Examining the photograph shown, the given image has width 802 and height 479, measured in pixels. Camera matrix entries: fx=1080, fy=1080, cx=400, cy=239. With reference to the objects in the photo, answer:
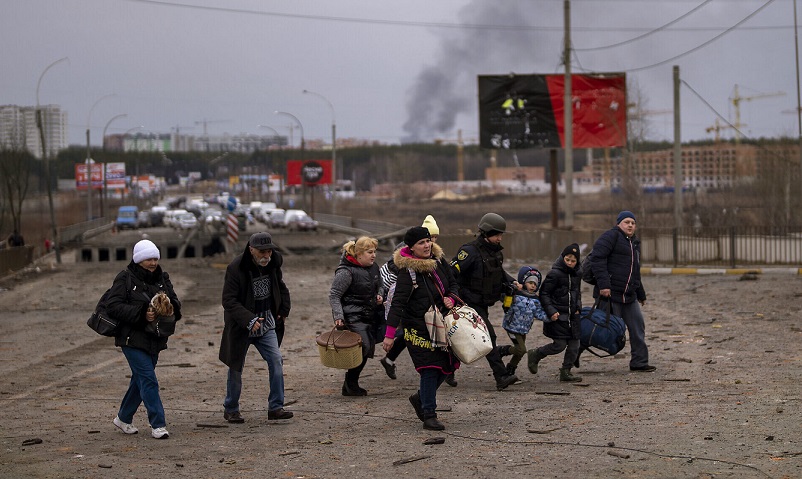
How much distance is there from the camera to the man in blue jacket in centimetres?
1188

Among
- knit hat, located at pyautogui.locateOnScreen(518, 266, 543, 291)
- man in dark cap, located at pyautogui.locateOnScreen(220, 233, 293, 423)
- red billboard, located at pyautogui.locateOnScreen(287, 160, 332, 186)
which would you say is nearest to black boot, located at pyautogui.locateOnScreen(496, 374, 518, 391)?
knit hat, located at pyautogui.locateOnScreen(518, 266, 543, 291)

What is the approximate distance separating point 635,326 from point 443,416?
3.38 metres

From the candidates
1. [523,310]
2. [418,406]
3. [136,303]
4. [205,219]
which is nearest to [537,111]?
[523,310]

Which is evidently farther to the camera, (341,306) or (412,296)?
(341,306)

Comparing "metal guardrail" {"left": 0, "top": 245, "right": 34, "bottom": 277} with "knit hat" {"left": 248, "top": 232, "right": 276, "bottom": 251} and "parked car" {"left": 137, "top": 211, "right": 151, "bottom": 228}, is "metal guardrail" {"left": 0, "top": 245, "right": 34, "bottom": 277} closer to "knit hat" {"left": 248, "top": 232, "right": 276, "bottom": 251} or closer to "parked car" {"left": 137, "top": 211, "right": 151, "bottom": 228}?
"knit hat" {"left": 248, "top": 232, "right": 276, "bottom": 251}

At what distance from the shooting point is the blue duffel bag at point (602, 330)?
38.5ft

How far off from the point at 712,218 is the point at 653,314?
35103 millimetres

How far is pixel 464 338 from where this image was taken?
8.82 meters

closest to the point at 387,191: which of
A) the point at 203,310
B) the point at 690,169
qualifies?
the point at 690,169

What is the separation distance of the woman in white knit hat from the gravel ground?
0.40m

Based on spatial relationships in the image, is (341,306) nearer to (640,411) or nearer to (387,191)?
(640,411)

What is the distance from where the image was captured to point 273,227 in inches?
3108

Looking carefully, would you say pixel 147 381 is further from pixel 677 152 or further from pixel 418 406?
pixel 677 152

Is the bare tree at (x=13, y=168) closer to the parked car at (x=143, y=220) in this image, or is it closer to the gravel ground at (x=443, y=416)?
the parked car at (x=143, y=220)
